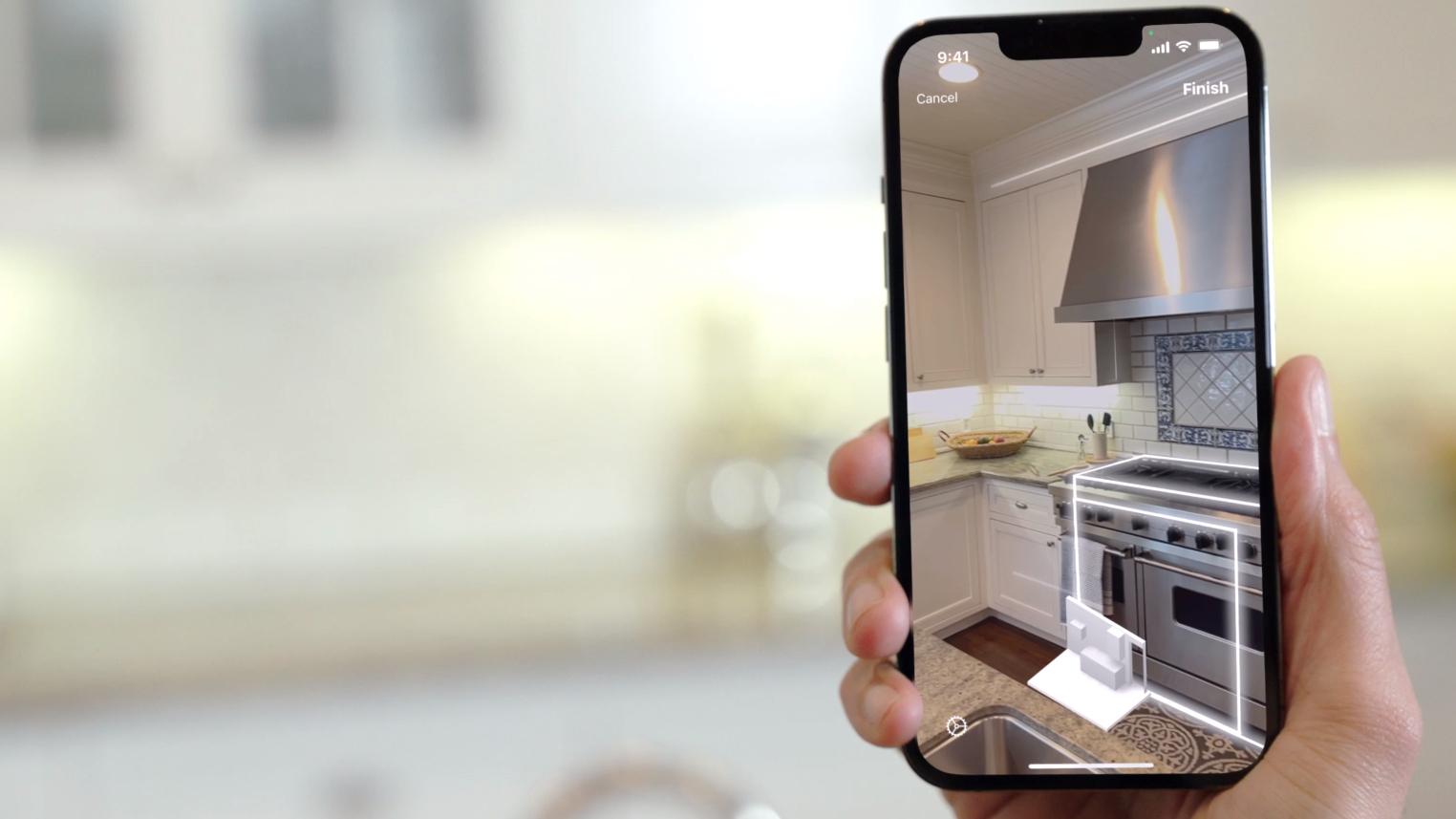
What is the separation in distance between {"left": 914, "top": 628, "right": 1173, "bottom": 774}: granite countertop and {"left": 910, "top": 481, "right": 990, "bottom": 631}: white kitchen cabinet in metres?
0.02

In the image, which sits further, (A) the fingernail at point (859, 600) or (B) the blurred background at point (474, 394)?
(B) the blurred background at point (474, 394)

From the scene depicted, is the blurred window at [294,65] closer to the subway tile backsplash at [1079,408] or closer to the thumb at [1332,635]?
the subway tile backsplash at [1079,408]

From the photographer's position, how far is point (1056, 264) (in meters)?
0.31

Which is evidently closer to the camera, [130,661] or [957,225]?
[957,225]

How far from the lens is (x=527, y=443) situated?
844 mm

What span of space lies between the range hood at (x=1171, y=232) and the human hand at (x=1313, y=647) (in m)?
0.06

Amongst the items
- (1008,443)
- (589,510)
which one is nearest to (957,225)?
(1008,443)

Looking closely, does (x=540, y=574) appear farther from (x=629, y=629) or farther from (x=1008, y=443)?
(x=1008, y=443)

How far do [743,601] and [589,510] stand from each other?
25 centimetres

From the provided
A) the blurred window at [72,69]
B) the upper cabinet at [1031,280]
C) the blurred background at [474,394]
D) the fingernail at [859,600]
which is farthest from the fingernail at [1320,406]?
the blurred window at [72,69]

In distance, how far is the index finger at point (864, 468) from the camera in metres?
0.33

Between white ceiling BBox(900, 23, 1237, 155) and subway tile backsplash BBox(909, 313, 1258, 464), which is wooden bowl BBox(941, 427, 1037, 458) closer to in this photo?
subway tile backsplash BBox(909, 313, 1258, 464)

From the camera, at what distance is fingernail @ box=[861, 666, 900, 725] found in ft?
1.03

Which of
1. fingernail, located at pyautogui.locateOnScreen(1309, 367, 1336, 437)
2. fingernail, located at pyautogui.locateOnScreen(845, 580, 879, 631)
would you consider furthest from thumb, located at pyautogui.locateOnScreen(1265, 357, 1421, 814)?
fingernail, located at pyautogui.locateOnScreen(845, 580, 879, 631)
